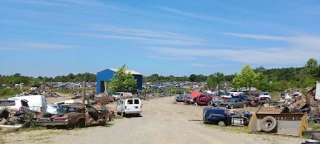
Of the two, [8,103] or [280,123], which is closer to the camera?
[280,123]

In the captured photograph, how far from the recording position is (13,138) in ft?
51.9

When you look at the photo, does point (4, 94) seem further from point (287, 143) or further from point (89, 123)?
point (287, 143)

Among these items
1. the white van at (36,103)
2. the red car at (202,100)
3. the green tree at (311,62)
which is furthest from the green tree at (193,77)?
the white van at (36,103)

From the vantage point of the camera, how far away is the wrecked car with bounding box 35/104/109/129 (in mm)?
19328

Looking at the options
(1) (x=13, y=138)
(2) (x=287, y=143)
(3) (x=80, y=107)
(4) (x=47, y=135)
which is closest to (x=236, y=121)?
(2) (x=287, y=143)

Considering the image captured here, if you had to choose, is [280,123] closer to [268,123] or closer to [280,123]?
[280,123]

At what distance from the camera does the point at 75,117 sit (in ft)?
66.0

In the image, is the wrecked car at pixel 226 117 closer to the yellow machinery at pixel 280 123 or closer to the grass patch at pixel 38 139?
the yellow machinery at pixel 280 123

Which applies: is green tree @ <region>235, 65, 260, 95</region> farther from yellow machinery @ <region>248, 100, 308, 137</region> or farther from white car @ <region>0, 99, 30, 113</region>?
white car @ <region>0, 99, 30, 113</region>

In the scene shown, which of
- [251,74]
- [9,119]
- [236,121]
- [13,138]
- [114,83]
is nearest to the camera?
[13,138]

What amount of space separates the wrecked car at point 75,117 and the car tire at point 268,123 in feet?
32.4

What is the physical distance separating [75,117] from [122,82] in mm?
50654

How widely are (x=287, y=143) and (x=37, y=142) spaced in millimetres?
10738

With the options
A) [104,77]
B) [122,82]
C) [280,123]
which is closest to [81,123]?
[280,123]
